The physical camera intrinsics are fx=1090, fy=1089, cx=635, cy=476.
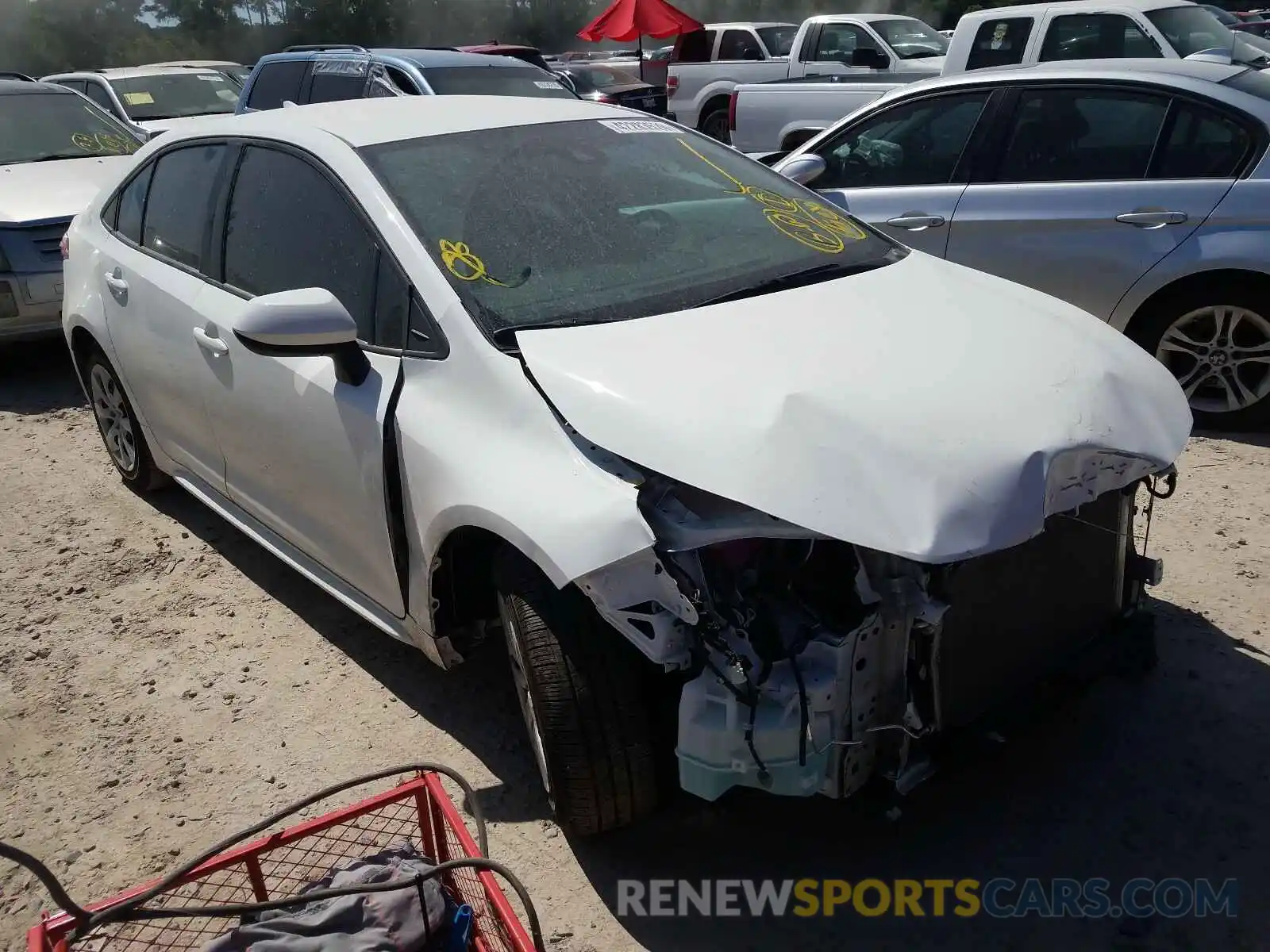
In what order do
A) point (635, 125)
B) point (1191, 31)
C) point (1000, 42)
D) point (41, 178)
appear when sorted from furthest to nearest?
point (1000, 42) < point (1191, 31) < point (41, 178) < point (635, 125)

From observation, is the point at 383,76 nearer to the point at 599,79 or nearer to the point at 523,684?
the point at 523,684

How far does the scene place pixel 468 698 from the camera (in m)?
3.34

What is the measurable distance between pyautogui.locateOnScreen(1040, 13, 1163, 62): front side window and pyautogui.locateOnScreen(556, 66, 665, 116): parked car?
24.0ft

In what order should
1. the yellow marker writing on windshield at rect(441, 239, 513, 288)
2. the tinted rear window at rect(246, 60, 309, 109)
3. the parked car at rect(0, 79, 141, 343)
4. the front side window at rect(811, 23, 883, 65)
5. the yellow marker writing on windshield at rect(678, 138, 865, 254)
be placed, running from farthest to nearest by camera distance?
the front side window at rect(811, 23, 883, 65) < the tinted rear window at rect(246, 60, 309, 109) < the parked car at rect(0, 79, 141, 343) < the yellow marker writing on windshield at rect(678, 138, 865, 254) < the yellow marker writing on windshield at rect(441, 239, 513, 288)

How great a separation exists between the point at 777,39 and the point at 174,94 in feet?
27.0

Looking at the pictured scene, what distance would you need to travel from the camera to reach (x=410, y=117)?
345cm

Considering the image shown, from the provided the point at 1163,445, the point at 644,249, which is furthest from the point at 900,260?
the point at 1163,445

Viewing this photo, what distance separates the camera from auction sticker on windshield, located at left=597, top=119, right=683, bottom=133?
11.8 feet

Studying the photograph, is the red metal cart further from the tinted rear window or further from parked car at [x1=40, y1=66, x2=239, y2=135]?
parked car at [x1=40, y1=66, x2=239, y2=135]

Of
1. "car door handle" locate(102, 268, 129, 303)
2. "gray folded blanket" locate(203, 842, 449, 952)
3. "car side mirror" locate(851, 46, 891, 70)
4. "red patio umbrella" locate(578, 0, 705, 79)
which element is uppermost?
"red patio umbrella" locate(578, 0, 705, 79)

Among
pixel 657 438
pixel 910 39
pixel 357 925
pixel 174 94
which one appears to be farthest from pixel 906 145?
pixel 174 94

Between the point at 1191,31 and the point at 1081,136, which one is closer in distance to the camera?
the point at 1081,136

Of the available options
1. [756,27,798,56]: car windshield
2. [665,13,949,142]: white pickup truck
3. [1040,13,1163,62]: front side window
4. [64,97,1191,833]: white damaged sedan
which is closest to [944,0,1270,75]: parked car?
[1040,13,1163,62]: front side window

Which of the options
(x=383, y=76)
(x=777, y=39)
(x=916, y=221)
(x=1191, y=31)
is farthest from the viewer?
(x=777, y=39)
